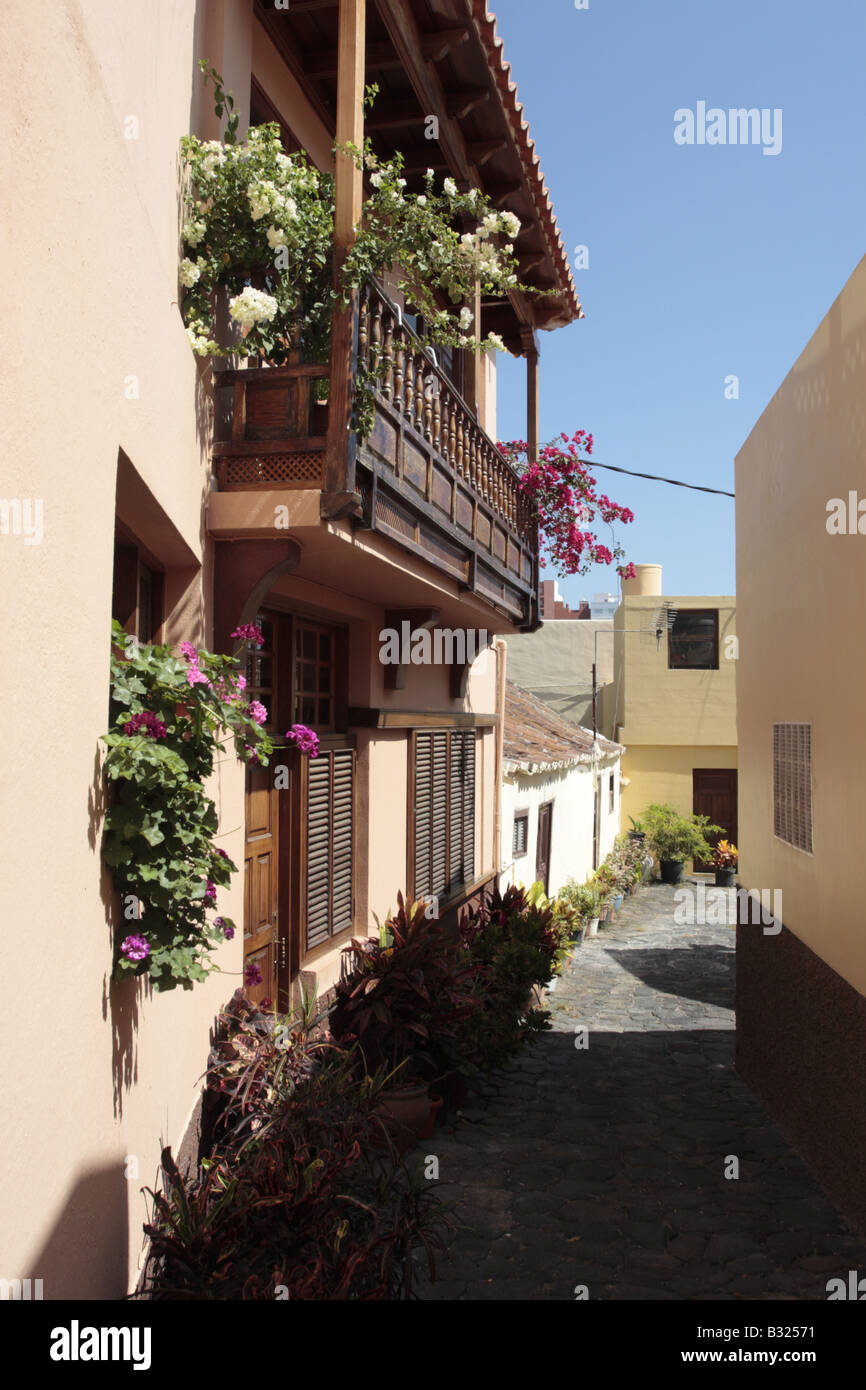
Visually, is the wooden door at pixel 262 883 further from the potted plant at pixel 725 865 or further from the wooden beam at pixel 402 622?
the potted plant at pixel 725 865

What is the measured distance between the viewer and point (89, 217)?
2570mm

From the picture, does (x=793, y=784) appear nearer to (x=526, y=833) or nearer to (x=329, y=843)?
(x=329, y=843)

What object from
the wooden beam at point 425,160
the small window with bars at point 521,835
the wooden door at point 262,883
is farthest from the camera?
the small window with bars at point 521,835

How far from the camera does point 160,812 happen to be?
9.47 ft

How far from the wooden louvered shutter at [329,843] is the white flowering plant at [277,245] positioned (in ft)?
9.67

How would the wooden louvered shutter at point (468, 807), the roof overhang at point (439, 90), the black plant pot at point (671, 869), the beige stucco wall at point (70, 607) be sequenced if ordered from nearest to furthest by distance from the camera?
the beige stucco wall at point (70, 607), the roof overhang at point (439, 90), the wooden louvered shutter at point (468, 807), the black plant pot at point (671, 869)

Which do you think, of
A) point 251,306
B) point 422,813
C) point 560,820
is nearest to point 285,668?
point 251,306

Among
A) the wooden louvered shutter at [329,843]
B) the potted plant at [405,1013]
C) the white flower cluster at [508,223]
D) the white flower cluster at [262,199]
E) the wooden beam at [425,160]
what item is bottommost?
the potted plant at [405,1013]

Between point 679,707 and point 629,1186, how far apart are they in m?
19.2

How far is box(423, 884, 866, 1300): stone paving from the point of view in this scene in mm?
4801

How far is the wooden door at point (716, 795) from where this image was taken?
24.2m

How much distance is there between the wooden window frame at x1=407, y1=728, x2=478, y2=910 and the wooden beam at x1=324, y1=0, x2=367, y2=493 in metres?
4.35

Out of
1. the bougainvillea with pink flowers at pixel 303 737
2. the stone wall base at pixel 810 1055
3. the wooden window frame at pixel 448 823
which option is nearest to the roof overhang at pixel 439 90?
the bougainvillea with pink flowers at pixel 303 737
